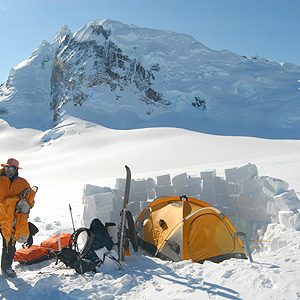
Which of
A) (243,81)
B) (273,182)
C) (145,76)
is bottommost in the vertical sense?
(273,182)

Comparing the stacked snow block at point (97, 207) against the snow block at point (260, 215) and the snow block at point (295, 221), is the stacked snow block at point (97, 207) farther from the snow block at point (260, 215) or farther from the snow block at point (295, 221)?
the snow block at point (295, 221)

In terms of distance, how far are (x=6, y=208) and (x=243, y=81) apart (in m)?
49.0

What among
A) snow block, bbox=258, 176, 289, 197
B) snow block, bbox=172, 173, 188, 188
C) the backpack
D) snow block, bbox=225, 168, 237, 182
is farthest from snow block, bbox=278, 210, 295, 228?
the backpack

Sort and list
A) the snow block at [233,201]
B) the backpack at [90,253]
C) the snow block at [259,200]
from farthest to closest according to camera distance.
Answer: the snow block at [233,201] → the snow block at [259,200] → the backpack at [90,253]

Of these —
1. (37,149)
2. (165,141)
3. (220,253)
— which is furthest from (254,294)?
(37,149)

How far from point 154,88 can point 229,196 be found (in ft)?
148

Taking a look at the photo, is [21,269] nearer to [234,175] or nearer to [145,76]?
[234,175]

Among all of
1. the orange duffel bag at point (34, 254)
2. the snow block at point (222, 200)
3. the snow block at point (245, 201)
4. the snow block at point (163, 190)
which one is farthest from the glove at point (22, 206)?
the snow block at point (245, 201)

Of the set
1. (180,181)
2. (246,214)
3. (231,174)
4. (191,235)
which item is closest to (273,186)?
(246,214)

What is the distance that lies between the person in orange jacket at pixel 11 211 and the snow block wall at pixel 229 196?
1.58 m

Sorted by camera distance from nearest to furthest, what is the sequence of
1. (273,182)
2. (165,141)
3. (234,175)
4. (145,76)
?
(273,182) < (234,175) < (165,141) < (145,76)

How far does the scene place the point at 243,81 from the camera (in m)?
47.2

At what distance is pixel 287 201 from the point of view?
4.74 m

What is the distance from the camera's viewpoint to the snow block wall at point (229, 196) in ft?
16.2
